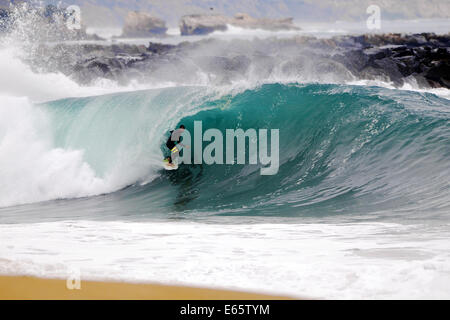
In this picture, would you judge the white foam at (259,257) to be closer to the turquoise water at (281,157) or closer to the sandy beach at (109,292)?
the sandy beach at (109,292)

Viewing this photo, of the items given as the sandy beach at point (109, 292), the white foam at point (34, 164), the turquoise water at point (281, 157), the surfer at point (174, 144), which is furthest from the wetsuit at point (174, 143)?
the sandy beach at point (109, 292)

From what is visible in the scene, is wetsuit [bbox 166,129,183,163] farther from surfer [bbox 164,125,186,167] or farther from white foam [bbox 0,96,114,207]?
white foam [bbox 0,96,114,207]

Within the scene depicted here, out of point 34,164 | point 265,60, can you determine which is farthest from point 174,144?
point 265,60

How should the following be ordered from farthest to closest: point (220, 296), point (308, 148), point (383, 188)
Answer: point (308, 148), point (383, 188), point (220, 296)

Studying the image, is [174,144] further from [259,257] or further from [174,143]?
[259,257]

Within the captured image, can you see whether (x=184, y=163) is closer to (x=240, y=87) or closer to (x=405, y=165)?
(x=240, y=87)

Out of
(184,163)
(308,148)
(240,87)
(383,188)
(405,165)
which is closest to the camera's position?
(383,188)

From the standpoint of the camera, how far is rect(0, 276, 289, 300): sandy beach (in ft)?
10.5

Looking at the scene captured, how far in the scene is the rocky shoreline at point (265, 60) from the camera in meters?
37.3

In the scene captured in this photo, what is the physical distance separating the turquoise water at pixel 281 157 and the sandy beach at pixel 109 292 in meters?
2.97

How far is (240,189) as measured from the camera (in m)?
8.46

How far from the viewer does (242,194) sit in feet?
26.9
